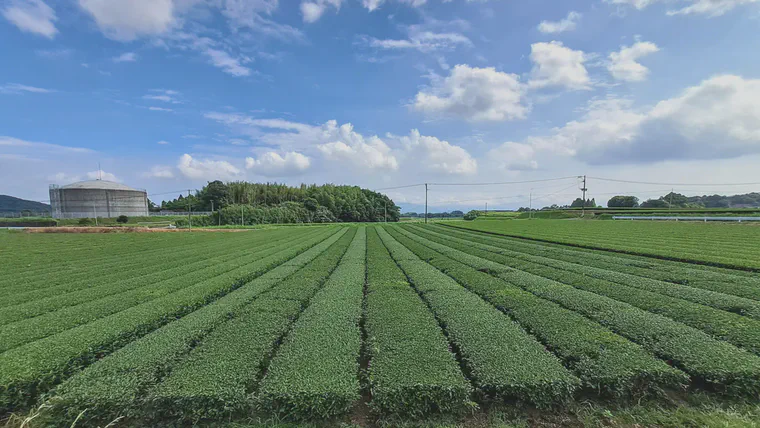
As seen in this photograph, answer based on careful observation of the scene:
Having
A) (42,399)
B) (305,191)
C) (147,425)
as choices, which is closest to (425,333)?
(147,425)

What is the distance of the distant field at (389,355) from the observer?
3.24 meters

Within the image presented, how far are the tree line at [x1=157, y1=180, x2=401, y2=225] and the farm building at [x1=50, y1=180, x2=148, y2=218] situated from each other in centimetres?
1296

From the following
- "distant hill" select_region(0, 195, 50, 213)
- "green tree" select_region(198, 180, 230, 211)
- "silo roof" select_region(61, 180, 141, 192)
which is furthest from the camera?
"distant hill" select_region(0, 195, 50, 213)

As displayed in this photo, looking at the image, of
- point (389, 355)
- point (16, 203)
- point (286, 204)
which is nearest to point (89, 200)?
point (286, 204)

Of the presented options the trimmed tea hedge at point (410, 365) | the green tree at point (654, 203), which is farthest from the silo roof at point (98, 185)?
the green tree at point (654, 203)

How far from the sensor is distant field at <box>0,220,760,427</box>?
3.24m

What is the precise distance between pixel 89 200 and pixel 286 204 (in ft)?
128

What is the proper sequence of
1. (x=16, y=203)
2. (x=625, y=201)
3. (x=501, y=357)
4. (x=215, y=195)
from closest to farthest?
(x=501, y=357), (x=215, y=195), (x=625, y=201), (x=16, y=203)

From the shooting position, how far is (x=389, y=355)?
13.4 feet

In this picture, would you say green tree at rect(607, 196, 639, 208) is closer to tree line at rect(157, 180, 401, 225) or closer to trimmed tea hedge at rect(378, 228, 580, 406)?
tree line at rect(157, 180, 401, 225)

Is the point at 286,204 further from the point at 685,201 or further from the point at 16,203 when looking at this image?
the point at 16,203

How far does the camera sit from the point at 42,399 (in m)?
3.35

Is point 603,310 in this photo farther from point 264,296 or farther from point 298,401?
point 264,296

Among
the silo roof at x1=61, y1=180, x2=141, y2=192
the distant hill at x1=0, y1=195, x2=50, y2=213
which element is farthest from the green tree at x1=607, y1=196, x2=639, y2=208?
the distant hill at x1=0, y1=195, x2=50, y2=213
